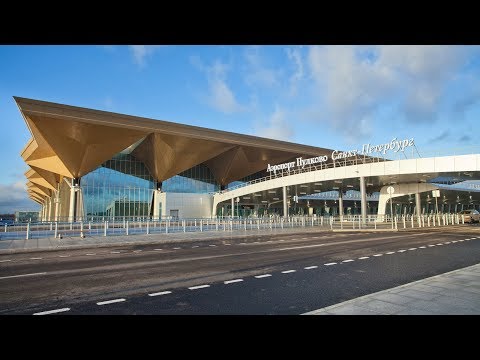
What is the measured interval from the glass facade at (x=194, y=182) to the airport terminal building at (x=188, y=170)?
0.22 m

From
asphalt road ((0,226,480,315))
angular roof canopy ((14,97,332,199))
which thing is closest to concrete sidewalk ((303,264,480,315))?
asphalt road ((0,226,480,315))

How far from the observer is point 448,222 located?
45.1 meters

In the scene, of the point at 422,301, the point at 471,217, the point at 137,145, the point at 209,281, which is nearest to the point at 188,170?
the point at 137,145

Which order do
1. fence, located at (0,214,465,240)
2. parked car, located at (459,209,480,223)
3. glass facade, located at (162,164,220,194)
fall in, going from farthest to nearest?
glass facade, located at (162,164,220,194), parked car, located at (459,209,480,223), fence, located at (0,214,465,240)

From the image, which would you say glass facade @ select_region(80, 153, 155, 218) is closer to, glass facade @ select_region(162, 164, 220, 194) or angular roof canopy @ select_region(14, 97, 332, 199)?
angular roof canopy @ select_region(14, 97, 332, 199)

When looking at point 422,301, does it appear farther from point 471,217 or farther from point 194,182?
point 194,182

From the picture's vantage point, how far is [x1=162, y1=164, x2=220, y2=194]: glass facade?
67.2 meters

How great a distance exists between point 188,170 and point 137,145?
14.3 metres

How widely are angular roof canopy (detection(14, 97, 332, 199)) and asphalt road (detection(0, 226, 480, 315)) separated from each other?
121 ft

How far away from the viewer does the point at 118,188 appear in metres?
60.5

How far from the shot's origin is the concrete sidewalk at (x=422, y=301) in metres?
5.26
